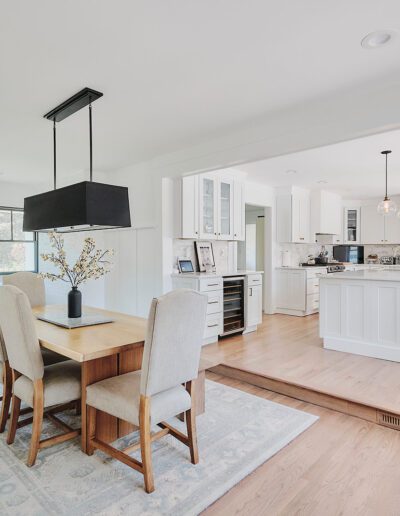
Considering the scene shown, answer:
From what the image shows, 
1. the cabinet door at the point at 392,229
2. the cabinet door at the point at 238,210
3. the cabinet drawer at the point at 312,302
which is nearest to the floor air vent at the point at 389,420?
the cabinet door at the point at 238,210

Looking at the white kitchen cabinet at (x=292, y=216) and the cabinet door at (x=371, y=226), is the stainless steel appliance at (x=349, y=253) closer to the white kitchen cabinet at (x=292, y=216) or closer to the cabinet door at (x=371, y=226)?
the cabinet door at (x=371, y=226)

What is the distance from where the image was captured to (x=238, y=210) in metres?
5.52

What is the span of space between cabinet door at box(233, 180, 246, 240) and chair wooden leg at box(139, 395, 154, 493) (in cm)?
378

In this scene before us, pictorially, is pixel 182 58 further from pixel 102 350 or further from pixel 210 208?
pixel 210 208

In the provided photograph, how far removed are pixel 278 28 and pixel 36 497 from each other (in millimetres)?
2814

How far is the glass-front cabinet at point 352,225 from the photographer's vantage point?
8.15m

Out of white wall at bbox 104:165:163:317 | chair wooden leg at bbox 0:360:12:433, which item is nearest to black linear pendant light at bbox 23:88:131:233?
chair wooden leg at bbox 0:360:12:433

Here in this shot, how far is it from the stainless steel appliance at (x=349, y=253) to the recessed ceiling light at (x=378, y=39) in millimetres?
6638

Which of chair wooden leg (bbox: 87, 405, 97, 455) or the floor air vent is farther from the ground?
chair wooden leg (bbox: 87, 405, 97, 455)

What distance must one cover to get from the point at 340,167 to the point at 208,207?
198 cm

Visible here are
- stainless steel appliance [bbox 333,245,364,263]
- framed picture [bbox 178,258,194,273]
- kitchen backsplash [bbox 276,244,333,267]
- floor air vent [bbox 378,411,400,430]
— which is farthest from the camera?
stainless steel appliance [bbox 333,245,364,263]

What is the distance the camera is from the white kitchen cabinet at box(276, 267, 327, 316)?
21.5ft

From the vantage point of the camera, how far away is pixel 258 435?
2.54 meters

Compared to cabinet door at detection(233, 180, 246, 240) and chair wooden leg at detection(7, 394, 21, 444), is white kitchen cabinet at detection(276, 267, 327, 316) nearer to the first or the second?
cabinet door at detection(233, 180, 246, 240)
